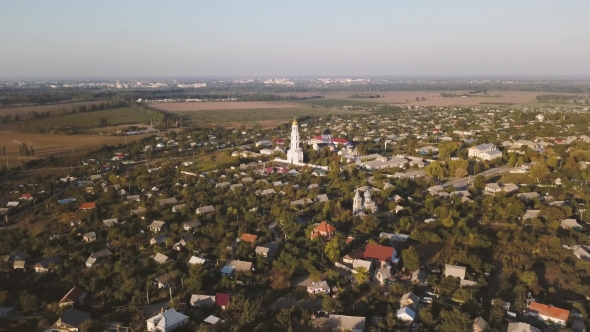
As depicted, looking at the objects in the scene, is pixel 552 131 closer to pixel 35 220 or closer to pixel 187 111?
pixel 35 220

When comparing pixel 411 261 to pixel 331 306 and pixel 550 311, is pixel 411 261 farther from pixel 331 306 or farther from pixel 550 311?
pixel 550 311

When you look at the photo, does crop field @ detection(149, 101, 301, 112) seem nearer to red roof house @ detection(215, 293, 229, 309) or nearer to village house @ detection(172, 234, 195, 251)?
village house @ detection(172, 234, 195, 251)

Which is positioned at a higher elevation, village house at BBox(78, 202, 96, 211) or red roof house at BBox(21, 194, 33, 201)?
village house at BBox(78, 202, 96, 211)

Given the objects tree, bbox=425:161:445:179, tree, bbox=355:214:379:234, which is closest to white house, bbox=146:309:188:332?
tree, bbox=355:214:379:234

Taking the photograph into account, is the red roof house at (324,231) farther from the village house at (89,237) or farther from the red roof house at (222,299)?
the village house at (89,237)

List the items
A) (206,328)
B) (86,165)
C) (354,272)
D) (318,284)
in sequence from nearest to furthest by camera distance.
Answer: (206,328) → (318,284) → (354,272) → (86,165)

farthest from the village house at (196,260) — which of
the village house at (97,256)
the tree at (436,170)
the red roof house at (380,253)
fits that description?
the tree at (436,170)

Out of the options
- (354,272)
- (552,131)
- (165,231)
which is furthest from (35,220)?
(552,131)
